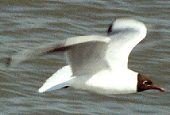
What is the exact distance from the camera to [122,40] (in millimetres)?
7629

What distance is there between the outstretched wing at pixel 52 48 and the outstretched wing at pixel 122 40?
431 millimetres

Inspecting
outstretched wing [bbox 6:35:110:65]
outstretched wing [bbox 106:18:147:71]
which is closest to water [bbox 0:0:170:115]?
outstretched wing [bbox 106:18:147:71]

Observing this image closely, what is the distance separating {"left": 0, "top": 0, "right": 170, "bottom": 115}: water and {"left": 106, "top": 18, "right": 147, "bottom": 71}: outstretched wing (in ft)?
5.86

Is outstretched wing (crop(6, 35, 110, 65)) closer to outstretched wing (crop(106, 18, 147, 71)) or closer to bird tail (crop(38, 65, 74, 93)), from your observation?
outstretched wing (crop(106, 18, 147, 71))

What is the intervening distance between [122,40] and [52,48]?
1.03 m

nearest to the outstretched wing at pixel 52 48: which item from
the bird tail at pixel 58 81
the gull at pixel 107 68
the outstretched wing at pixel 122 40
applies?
the gull at pixel 107 68

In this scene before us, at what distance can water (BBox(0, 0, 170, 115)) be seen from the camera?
31.4 ft

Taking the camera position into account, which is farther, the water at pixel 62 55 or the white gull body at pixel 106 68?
the water at pixel 62 55

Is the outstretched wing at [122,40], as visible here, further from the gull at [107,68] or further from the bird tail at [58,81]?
the bird tail at [58,81]

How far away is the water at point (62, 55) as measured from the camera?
956 centimetres

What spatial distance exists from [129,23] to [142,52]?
285 centimetres

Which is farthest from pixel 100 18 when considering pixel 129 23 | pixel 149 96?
pixel 129 23

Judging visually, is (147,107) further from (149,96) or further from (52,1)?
(52,1)

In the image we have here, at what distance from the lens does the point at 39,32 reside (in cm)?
1086
